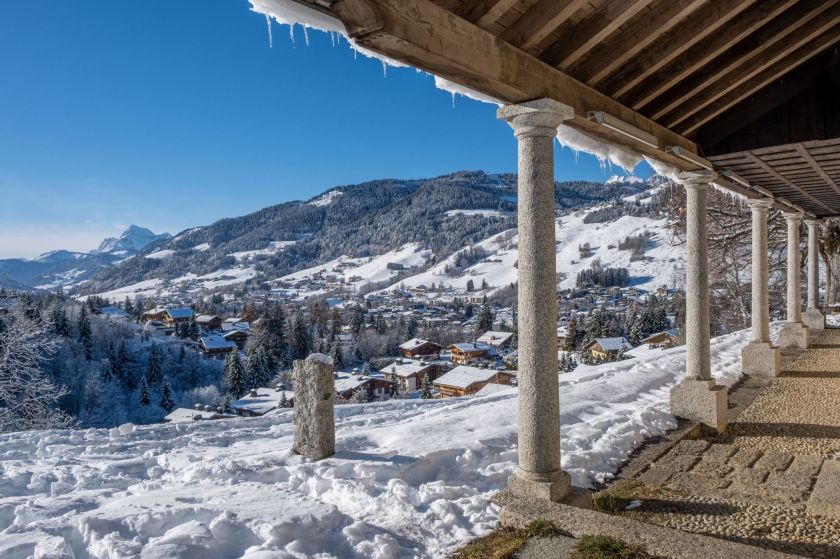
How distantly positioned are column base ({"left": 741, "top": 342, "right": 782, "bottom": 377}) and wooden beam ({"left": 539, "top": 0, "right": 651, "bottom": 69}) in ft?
24.3

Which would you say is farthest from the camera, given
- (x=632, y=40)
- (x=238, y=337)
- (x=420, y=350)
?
(x=238, y=337)

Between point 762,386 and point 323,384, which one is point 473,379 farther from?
point 323,384

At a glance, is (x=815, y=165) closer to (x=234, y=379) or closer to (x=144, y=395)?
(x=234, y=379)

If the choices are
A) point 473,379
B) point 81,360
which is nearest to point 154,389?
point 81,360

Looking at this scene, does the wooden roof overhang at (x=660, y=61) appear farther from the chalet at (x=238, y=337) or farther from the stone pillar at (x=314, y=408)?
the chalet at (x=238, y=337)

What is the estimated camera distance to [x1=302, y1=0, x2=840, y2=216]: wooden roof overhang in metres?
2.75

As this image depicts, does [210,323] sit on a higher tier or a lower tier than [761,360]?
lower

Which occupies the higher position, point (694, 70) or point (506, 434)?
point (694, 70)

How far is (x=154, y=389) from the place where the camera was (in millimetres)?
50156

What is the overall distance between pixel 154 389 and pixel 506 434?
53.0m

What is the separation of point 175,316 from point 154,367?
29.7 meters

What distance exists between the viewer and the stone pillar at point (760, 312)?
28.3ft

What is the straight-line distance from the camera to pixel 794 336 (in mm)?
11617

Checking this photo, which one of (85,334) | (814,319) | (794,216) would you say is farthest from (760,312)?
(85,334)
